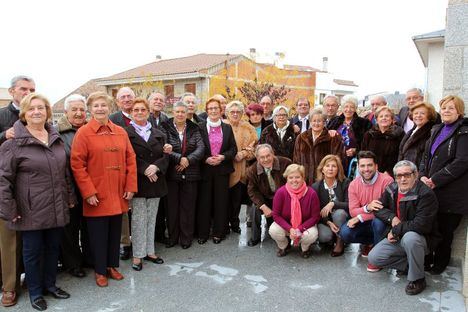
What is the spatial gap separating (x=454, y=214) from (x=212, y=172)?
2.99 m

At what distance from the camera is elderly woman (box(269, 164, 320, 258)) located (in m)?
4.75

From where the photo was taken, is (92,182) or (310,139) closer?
(92,182)

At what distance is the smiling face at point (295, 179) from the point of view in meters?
4.74

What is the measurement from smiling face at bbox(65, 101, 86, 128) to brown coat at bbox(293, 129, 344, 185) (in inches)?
112

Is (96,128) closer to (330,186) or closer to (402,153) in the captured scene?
(330,186)

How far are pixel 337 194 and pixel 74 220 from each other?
3187 millimetres

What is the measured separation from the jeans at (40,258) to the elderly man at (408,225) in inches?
131

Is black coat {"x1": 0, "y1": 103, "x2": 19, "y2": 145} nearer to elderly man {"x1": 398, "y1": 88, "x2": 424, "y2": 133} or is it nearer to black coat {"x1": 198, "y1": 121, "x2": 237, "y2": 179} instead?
black coat {"x1": 198, "y1": 121, "x2": 237, "y2": 179}

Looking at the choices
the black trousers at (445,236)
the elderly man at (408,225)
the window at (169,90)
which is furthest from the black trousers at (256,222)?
the window at (169,90)

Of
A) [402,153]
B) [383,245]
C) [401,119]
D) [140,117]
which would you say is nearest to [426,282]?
[383,245]

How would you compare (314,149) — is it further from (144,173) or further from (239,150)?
(144,173)

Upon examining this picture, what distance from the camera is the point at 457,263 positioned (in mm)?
4520

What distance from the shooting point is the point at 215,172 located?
538cm

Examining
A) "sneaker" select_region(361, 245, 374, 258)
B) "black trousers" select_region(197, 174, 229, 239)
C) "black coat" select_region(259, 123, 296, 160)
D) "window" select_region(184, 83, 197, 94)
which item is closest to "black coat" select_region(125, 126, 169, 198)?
"black trousers" select_region(197, 174, 229, 239)
